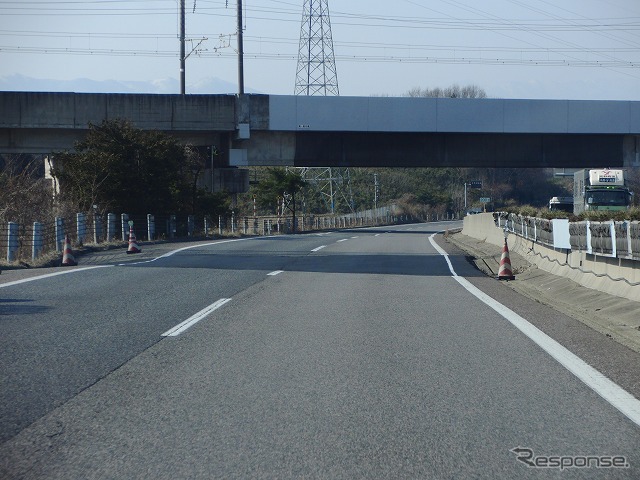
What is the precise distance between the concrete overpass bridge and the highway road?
104 feet

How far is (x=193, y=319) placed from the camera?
1145cm

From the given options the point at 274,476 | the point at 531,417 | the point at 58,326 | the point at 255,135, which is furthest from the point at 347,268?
the point at 255,135

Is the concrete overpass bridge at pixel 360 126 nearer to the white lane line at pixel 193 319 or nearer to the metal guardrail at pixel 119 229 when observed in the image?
the metal guardrail at pixel 119 229

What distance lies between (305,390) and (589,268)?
973cm

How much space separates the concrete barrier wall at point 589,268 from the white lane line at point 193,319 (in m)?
6.25

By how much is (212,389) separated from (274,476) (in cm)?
234

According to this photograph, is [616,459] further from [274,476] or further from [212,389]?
[212,389]

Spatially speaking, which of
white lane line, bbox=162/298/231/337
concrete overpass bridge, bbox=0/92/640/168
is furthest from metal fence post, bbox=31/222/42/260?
concrete overpass bridge, bbox=0/92/640/168

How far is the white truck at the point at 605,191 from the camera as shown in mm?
41500

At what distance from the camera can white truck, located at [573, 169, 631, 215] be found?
136 feet

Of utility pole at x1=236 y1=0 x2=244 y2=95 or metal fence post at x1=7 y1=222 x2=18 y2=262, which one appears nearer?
metal fence post at x1=7 y1=222 x2=18 y2=262

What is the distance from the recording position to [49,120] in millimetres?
44281

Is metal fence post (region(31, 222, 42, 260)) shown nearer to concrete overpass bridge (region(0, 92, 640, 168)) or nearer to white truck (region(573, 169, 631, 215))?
concrete overpass bridge (region(0, 92, 640, 168))

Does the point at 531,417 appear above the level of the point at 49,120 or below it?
below
